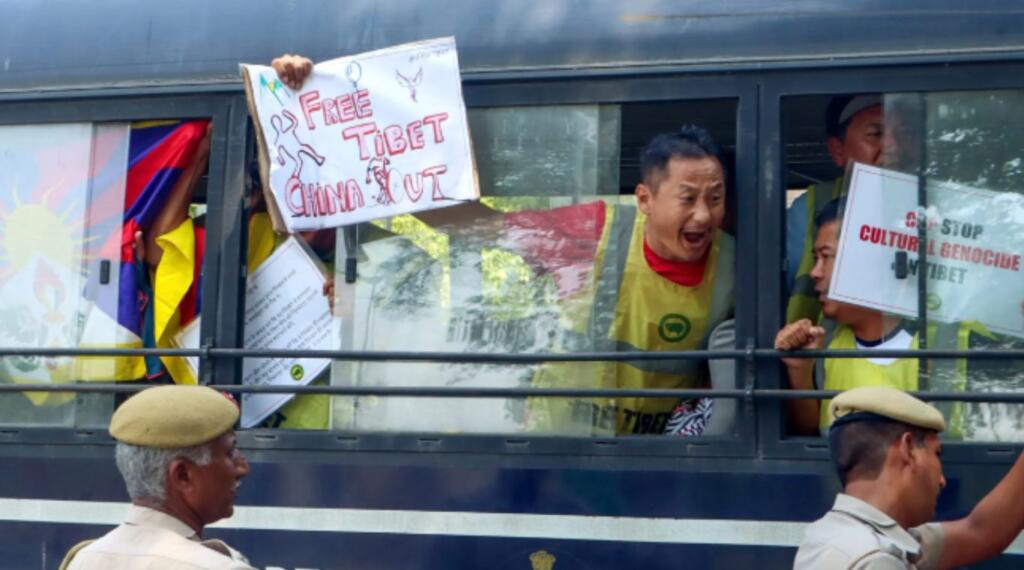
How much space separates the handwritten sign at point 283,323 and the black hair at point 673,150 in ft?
3.42

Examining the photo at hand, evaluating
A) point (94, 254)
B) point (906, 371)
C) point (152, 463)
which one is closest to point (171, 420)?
point (152, 463)

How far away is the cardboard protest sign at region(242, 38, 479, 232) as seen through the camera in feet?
14.4

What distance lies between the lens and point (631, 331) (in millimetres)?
4316

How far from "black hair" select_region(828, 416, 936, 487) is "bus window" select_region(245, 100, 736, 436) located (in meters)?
1.01

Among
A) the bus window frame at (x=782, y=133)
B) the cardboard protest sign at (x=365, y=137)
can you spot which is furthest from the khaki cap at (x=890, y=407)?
the cardboard protest sign at (x=365, y=137)

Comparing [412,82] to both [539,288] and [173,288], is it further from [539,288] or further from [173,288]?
[173,288]

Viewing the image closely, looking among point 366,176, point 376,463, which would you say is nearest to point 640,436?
point 376,463

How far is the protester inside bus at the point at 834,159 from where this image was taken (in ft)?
13.7

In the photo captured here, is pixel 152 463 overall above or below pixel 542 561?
above

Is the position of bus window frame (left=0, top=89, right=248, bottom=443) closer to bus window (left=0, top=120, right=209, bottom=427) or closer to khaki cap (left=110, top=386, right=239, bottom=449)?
bus window (left=0, top=120, right=209, bottom=427)

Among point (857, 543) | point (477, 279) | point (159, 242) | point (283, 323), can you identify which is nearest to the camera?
point (857, 543)

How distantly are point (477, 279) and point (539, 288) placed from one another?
0.19 meters

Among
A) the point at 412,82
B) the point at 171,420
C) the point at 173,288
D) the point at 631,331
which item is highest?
the point at 412,82

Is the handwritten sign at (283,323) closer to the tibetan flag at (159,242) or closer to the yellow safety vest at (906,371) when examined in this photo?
the tibetan flag at (159,242)
